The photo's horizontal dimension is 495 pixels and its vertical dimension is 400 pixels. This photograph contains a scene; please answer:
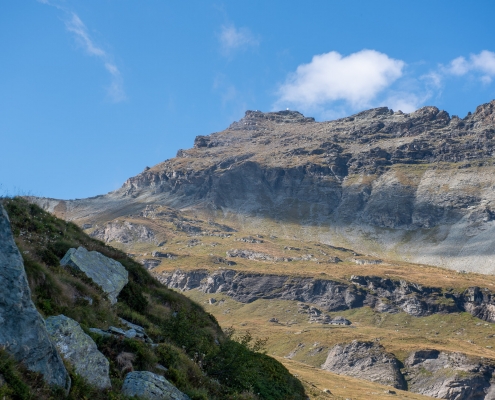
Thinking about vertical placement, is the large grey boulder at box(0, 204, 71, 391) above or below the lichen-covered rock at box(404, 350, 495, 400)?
above

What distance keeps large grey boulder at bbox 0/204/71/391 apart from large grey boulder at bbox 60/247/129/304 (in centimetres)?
989

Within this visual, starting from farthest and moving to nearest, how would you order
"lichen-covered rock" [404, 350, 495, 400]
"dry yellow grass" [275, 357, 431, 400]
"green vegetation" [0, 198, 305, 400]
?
"lichen-covered rock" [404, 350, 495, 400]
"dry yellow grass" [275, 357, 431, 400]
"green vegetation" [0, 198, 305, 400]

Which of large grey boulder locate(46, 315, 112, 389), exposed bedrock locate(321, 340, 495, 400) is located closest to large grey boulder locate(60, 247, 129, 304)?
large grey boulder locate(46, 315, 112, 389)

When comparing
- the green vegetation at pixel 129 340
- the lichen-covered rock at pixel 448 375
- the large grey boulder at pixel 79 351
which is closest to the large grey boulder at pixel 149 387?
the green vegetation at pixel 129 340

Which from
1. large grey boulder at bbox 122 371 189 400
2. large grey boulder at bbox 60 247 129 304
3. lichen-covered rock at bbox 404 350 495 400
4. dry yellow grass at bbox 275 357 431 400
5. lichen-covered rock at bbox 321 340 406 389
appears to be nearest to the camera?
large grey boulder at bbox 122 371 189 400

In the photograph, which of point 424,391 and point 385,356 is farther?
point 385,356

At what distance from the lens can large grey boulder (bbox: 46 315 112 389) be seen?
1333cm

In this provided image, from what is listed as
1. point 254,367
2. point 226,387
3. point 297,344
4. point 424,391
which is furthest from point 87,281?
point 297,344

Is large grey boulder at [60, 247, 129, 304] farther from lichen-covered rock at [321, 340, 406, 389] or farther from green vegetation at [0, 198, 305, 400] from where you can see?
lichen-covered rock at [321, 340, 406, 389]

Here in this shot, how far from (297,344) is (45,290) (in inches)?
6923

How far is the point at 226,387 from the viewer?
762 inches

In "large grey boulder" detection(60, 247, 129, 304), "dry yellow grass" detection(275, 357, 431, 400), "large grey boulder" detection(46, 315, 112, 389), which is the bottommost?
"dry yellow grass" detection(275, 357, 431, 400)

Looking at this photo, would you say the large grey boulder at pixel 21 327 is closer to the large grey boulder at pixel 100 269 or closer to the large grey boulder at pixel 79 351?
the large grey boulder at pixel 79 351

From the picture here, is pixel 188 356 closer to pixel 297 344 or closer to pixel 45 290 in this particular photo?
pixel 45 290
